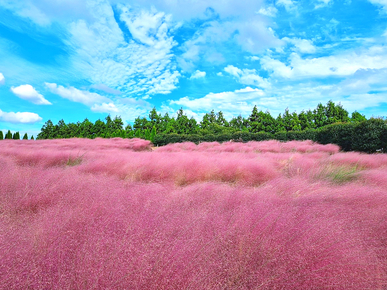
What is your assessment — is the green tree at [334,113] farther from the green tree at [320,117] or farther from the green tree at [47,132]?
the green tree at [47,132]

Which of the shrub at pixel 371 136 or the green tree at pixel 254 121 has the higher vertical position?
the green tree at pixel 254 121

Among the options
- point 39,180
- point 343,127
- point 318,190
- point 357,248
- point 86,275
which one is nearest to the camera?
point 86,275

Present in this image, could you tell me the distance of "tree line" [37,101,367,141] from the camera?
2241 centimetres

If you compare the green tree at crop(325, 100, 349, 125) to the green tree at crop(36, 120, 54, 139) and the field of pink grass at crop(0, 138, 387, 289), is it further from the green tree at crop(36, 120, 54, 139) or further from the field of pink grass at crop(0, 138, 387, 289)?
the green tree at crop(36, 120, 54, 139)

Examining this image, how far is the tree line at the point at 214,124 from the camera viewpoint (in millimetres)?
22406

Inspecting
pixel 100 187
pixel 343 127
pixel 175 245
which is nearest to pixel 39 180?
pixel 100 187

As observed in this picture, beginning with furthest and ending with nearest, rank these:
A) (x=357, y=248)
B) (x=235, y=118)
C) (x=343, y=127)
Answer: (x=235, y=118) < (x=343, y=127) < (x=357, y=248)

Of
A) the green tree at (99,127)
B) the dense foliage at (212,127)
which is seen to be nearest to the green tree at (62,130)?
the dense foliage at (212,127)

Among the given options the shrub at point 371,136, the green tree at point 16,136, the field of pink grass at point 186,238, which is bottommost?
the field of pink grass at point 186,238

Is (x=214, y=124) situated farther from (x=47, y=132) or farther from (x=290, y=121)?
(x=47, y=132)

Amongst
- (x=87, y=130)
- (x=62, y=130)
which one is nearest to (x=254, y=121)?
(x=87, y=130)

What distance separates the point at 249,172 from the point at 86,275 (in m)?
2.44

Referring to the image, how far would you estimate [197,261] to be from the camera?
96 centimetres

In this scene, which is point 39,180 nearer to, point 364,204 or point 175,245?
point 175,245
